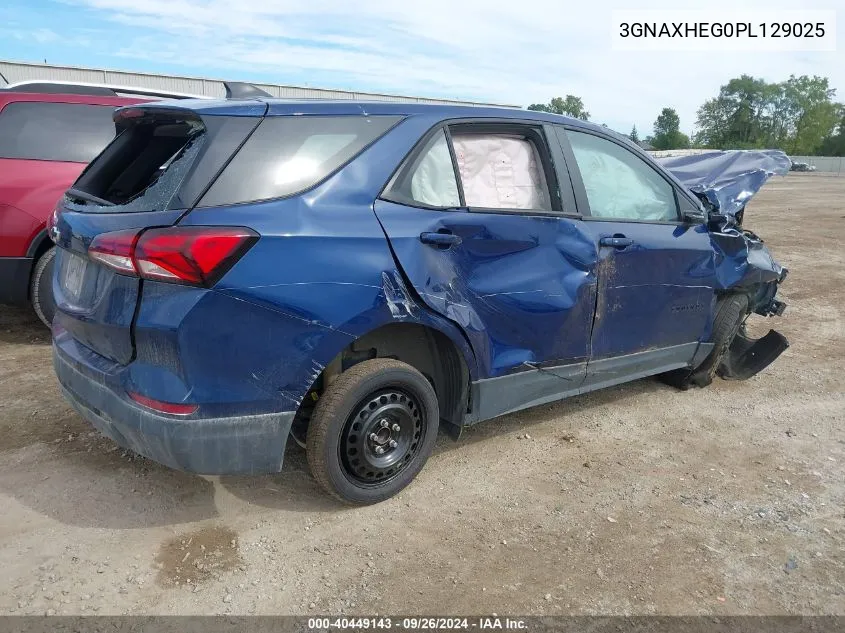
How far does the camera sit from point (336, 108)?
9.75 ft

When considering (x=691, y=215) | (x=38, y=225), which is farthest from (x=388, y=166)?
(x=38, y=225)

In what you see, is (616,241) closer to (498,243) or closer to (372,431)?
(498,243)

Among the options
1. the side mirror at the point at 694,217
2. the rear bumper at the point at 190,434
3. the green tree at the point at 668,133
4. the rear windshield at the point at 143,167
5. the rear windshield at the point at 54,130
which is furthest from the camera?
the green tree at the point at 668,133

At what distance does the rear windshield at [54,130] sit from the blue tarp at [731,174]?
470cm

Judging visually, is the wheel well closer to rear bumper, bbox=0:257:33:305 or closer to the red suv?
the red suv

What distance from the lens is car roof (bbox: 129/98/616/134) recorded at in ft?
9.16

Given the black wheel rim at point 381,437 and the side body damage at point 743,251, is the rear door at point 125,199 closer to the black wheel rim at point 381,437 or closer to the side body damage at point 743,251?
the black wheel rim at point 381,437

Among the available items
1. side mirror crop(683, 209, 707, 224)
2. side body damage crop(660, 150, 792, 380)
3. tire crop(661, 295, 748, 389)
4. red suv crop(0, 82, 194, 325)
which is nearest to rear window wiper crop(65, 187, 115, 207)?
red suv crop(0, 82, 194, 325)

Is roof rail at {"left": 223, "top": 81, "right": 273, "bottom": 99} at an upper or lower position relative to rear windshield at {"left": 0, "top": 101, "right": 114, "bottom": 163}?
upper

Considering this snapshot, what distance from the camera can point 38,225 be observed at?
515 centimetres

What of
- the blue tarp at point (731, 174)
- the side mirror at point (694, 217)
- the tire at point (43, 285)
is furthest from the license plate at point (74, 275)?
the blue tarp at point (731, 174)

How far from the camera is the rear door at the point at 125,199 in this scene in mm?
2590

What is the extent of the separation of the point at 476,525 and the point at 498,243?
132cm

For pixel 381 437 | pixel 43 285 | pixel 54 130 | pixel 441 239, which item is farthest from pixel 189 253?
pixel 54 130
